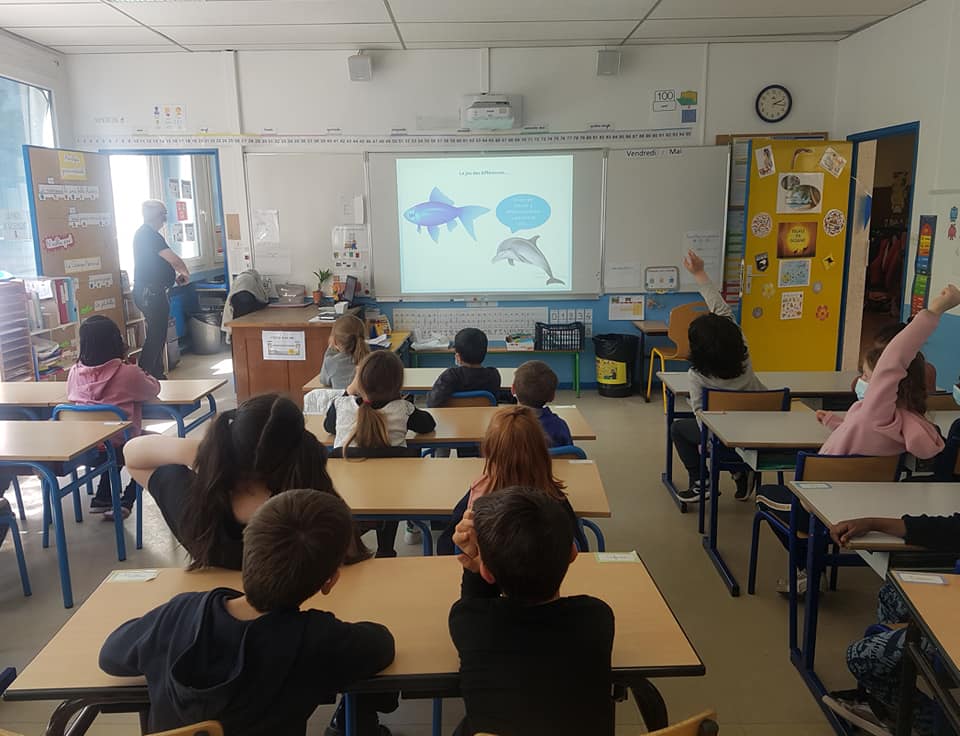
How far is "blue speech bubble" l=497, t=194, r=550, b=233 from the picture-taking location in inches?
250

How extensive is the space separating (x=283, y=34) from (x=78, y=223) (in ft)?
7.46

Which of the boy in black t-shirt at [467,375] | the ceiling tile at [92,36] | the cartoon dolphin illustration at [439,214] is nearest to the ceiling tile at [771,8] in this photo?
the cartoon dolphin illustration at [439,214]

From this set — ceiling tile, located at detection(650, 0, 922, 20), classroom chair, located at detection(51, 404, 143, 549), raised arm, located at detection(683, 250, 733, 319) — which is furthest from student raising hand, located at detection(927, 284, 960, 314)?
classroom chair, located at detection(51, 404, 143, 549)

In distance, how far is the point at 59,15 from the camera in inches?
197

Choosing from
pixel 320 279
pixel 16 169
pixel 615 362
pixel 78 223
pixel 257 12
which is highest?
pixel 257 12

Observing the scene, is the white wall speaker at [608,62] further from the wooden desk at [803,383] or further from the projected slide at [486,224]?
the wooden desk at [803,383]

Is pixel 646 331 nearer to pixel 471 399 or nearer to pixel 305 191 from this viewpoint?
pixel 471 399

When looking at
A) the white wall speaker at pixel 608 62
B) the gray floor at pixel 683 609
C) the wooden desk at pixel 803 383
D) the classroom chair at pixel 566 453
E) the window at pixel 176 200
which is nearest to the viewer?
the gray floor at pixel 683 609

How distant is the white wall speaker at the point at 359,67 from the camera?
598 cm

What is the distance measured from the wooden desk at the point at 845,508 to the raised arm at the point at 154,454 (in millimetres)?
1876

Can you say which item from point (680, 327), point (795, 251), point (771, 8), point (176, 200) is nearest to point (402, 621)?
point (680, 327)

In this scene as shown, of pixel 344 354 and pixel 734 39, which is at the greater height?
pixel 734 39

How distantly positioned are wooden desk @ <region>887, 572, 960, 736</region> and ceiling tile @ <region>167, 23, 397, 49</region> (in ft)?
16.7

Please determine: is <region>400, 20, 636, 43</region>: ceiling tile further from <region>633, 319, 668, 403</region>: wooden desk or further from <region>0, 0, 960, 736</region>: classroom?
<region>633, 319, 668, 403</region>: wooden desk
